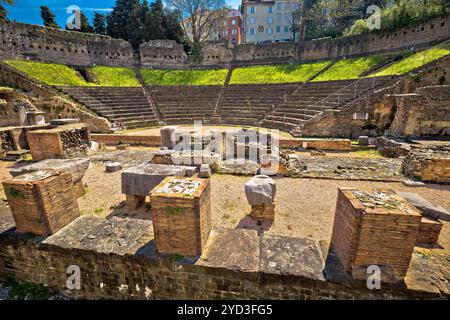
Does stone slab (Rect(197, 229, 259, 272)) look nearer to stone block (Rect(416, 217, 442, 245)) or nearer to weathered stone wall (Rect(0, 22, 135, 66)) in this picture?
stone block (Rect(416, 217, 442, 245))

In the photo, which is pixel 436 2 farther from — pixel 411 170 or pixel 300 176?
pixel 300 176

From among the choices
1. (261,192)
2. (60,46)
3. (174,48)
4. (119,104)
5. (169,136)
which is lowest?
(261,192)

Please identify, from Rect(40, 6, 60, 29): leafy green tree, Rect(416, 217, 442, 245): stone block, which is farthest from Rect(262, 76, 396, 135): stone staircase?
Rect(40, 6, 60, 29): leafy green tree

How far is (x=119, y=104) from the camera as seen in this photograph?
70.8 feet

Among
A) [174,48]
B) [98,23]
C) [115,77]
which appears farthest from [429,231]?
[98,23]

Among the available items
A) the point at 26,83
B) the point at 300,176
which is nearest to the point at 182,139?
the point at 300,176

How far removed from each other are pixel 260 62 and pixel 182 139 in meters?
24.3

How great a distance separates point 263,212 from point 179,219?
9.59 ft

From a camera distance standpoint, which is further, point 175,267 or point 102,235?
point 102,235

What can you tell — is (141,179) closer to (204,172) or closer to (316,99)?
(204,172)

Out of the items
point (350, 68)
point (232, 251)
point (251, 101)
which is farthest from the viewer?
point (251, 101)

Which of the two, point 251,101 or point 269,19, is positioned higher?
point 269,19

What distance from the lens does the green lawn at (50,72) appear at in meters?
20.8

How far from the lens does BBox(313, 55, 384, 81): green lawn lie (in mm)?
21641
